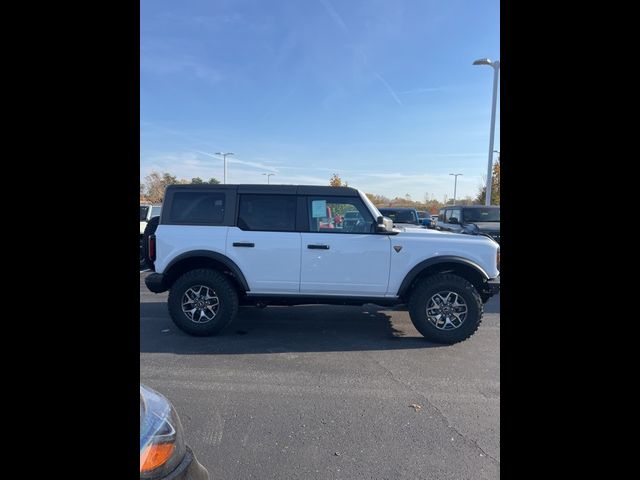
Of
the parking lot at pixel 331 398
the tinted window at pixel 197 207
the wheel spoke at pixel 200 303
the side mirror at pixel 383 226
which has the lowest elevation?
the parking lot at pixel 331 398

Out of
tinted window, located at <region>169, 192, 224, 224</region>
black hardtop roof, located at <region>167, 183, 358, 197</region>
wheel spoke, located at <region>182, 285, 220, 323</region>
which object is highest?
black hardtop roof, located at <region>167, 183, 358, 197</region>

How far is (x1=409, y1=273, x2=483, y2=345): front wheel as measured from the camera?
4.29 m

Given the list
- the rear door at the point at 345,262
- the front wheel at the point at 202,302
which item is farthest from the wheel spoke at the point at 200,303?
the rear door at the point at 345,262

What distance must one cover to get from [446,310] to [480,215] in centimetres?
718

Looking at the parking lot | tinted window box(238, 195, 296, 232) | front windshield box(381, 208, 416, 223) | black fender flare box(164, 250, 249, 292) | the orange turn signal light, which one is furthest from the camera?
front windshield box(381, 208, 416, 223)

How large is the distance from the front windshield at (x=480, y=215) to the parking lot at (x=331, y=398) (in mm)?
6148

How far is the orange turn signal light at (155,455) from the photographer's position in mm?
1345

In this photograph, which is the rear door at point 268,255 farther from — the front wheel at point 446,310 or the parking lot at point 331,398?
the front wheel at point 446,310

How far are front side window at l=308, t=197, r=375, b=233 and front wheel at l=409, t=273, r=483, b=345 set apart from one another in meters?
1.08

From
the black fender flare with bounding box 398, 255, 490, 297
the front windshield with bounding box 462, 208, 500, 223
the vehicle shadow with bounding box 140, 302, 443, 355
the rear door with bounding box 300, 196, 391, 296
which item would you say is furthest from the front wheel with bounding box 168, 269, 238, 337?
the front windshield with bounding box 462, 208, 500, 223

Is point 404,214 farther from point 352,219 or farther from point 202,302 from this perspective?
point 202,302

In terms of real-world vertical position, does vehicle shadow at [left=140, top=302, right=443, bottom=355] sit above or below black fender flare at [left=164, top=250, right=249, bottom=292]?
below

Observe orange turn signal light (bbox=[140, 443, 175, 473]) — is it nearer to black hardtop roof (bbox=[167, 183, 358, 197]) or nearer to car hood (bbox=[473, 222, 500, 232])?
black hardtop roof (bbox=[167, 183, 358, 197])
